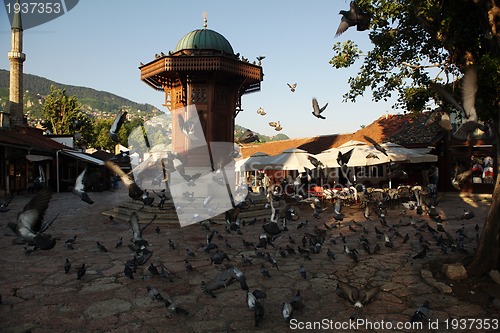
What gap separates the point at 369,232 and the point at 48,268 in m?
7.73

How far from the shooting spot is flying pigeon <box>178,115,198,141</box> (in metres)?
16.1

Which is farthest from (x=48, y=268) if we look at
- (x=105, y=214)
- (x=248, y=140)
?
(x=248, y=140)

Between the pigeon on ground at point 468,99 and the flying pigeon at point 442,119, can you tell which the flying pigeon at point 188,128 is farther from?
the pigeon on ground at point 468,99

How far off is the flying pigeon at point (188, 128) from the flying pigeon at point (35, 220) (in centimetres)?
1038

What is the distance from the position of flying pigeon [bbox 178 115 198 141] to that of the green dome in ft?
12.7

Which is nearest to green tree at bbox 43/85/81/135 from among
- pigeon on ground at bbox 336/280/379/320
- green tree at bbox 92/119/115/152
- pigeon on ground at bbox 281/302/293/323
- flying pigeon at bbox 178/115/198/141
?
green tree at bbox 92/119/115/152

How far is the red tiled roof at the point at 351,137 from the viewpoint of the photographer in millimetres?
23844

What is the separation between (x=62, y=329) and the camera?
12.6ft

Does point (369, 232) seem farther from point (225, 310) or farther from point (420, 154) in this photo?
point (420, 154)

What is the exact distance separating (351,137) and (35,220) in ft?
78.7

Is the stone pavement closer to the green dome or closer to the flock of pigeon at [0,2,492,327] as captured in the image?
the flock of pigeon at [0,2,492,327]

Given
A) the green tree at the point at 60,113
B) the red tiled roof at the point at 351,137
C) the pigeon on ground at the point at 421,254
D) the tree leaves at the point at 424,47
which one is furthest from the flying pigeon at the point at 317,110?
the green tree at the point at 60,113

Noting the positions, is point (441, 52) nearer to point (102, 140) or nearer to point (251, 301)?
point (251, 301)

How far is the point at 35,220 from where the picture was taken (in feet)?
19.2
